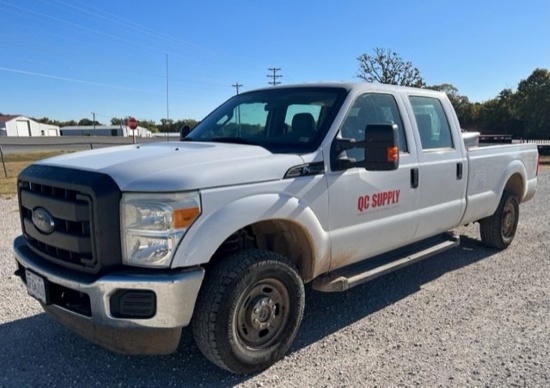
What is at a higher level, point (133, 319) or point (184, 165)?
point (184, 165)

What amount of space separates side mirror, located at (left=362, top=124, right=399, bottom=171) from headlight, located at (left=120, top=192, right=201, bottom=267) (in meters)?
1.33

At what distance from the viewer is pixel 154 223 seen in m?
2.56

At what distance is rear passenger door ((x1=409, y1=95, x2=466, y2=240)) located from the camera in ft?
14.2

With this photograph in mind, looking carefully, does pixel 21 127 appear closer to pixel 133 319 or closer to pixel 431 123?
pixel 431 123

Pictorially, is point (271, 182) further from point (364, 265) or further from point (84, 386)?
point (84, 386)

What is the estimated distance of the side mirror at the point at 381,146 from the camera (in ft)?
10.1

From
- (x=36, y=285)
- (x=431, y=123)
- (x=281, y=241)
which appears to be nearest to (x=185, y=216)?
(x=281, y=241)

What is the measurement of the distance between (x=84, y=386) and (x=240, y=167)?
1744mm

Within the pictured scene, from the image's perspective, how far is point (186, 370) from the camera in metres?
3.12

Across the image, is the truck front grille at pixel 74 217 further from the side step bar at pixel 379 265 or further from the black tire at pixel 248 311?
the side step bar at pixel 379 265

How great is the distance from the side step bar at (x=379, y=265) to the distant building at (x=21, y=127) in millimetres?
96692

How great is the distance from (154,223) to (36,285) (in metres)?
1.09

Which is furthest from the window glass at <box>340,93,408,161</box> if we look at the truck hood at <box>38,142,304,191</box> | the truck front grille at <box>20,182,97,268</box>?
the truck front grille at <box>20,182,97,268</box>

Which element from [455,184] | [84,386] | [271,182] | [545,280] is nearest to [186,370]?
[84,386]
